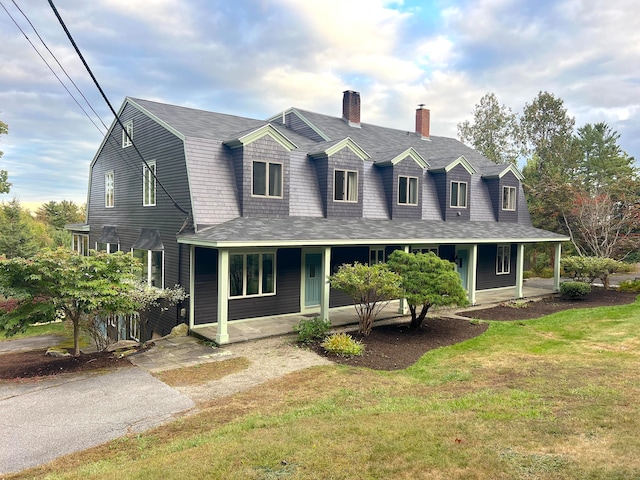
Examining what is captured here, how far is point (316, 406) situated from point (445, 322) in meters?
8.54

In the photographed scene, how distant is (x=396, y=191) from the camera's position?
18047 mm

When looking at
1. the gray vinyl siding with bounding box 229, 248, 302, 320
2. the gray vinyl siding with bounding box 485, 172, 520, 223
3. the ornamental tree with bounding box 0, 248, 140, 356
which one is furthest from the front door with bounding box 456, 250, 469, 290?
the ornamental tree with bounding box 0, 248, 140, 356

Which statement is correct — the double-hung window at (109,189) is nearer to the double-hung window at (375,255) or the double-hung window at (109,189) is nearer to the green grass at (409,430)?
the double-hung window at (375,255)

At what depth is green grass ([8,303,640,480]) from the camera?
445 centimetres

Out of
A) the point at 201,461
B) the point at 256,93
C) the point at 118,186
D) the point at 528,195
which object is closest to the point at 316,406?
the point at 201,461

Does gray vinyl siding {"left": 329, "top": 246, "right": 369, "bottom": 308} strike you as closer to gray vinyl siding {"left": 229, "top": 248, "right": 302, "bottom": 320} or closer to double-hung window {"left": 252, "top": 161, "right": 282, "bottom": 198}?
gray vinyl siding {"left": 229, "top": 248, "right": 302, "bottom": 320}

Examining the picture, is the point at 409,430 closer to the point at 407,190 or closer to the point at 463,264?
the point at 407,190

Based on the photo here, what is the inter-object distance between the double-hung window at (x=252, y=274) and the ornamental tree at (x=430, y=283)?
14.8ft

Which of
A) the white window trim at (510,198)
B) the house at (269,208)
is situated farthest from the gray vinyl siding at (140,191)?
the white window trim at (510,198)

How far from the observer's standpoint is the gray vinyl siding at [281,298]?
551 inches

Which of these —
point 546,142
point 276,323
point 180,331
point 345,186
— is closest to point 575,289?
point 345,186

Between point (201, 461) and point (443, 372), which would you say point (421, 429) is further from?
point (443, 372)

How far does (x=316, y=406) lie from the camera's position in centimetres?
680

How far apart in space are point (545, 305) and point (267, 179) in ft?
41.2
